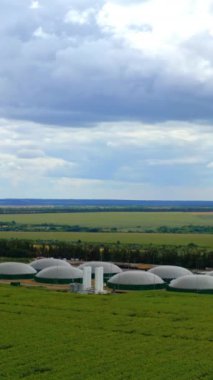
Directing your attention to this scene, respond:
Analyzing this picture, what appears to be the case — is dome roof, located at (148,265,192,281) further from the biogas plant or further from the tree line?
the tree line

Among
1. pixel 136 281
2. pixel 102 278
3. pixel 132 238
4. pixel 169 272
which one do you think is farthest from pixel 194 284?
pixel 132 238

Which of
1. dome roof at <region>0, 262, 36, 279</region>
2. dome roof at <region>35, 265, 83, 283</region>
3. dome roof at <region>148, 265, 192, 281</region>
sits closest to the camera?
dome roof at <region>35, 265, 83, 283</region>

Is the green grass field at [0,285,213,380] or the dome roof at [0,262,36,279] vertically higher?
the dome roof at [0,262,36,279]

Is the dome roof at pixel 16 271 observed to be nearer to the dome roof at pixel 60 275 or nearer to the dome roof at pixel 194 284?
the dome roof at pixel 60 275

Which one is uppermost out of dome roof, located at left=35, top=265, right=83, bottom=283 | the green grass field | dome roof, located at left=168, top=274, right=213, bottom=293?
dome roof, located at left=35, top=265, right=83, bottom=283

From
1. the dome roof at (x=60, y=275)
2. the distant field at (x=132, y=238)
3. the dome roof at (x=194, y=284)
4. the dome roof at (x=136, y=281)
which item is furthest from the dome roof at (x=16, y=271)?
the distant field at (x=132, y=238)

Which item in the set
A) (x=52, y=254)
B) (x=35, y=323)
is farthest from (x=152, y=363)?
(x=52, y=254)

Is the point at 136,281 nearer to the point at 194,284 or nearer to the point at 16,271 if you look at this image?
the point at 194,284

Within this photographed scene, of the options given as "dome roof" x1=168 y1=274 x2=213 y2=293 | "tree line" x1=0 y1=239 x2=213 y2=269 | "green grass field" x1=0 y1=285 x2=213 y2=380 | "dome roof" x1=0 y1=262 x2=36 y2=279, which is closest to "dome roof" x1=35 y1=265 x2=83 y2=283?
"dome roof" x1=0 y1=262 x2=36 y2=279
